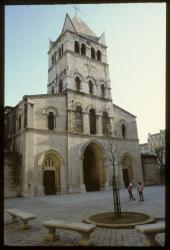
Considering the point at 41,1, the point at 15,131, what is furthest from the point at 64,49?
the point at 41,1

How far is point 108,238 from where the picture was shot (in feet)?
21.1

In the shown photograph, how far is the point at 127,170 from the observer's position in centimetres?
3203

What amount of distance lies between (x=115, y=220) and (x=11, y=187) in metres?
17.2

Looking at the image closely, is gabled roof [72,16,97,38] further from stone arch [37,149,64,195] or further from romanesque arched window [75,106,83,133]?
stone arch [37,149,64,195]

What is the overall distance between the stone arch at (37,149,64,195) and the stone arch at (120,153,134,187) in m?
9.97

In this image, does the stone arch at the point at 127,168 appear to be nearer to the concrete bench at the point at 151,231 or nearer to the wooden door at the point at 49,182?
the wooden door at the point at 49,182

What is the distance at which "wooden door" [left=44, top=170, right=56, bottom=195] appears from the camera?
25.1 meters

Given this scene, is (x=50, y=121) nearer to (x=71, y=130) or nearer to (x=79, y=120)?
(x=71, y=130)

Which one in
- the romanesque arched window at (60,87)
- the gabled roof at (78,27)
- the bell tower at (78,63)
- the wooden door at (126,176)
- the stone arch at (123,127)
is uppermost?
the gabled roof at (78,27)

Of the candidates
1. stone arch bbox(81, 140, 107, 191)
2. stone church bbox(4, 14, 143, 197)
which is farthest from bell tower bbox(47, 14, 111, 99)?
stone arch bbox(81, 140, 107, 191)

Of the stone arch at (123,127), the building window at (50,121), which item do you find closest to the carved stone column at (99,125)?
→ the stone arch at (123,127)

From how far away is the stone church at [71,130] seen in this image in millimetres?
24297

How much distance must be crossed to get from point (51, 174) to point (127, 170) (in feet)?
38.6

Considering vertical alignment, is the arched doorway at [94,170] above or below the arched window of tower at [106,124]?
below
